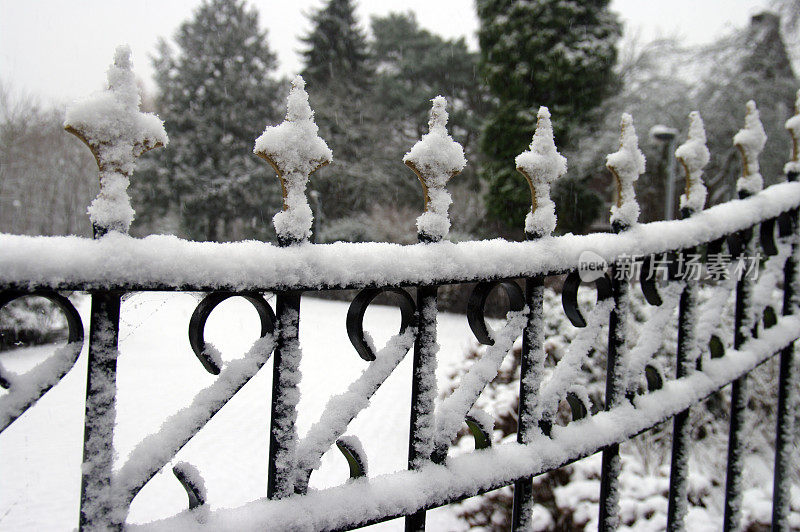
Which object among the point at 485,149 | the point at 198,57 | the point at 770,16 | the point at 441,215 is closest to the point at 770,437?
the point at 441,215

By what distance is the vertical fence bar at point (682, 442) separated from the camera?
4.83ft

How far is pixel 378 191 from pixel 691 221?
2000 cm

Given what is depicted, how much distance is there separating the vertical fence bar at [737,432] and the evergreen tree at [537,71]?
13171 millimetres

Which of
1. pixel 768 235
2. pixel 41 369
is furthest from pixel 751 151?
pixel 41 369

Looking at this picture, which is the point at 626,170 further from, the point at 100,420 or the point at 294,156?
the point at 100,420

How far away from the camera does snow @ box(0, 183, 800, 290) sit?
2.15 ft

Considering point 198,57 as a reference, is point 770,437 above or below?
below

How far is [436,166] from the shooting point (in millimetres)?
959

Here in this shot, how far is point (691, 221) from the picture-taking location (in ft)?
4.86

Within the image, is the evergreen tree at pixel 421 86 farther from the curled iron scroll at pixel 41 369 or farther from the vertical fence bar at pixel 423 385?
the curled iron scroll at pixel 41 369

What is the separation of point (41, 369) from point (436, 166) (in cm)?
69

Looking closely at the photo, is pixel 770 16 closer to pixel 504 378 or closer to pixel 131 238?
pixel 504 378

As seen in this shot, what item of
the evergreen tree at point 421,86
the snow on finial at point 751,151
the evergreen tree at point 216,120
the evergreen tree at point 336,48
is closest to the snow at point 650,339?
the snow on finial at point 751,151

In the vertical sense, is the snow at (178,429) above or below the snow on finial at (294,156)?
below
